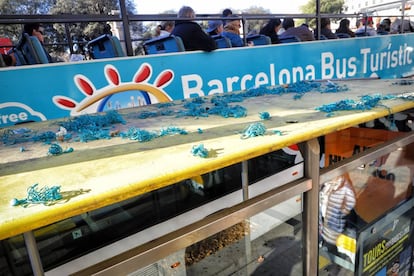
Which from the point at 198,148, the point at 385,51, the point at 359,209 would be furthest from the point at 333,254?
the point at 385,51

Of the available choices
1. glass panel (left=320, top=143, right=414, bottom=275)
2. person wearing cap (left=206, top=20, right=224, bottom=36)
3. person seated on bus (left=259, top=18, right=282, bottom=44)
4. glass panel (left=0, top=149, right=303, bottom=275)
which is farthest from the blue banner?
glass panel (left=320, top=143, right=414, bottom=275)

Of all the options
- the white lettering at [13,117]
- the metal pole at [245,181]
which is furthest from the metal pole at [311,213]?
the white lettering at [13,117]

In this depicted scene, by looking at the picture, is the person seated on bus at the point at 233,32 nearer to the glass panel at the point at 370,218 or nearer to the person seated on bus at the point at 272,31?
the person seated on bus at the point at 272,31

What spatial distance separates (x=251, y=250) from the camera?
7.05ft

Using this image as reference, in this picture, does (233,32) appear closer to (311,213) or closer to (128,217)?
(128,217)

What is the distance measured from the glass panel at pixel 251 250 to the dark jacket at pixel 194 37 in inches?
60.8

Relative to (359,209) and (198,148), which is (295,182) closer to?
(198,148)

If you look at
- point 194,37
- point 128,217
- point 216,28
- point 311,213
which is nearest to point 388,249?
point 311,213

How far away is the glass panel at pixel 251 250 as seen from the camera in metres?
1.77

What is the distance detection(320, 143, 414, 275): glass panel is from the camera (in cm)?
169

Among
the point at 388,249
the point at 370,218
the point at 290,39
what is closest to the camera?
the point at 388,249

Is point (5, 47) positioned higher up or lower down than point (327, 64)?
higher up

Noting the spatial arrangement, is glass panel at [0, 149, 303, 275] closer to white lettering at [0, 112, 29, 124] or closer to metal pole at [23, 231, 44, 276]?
white lettering at [0, 112, 29, 124]

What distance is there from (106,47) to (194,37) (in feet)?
2.55
